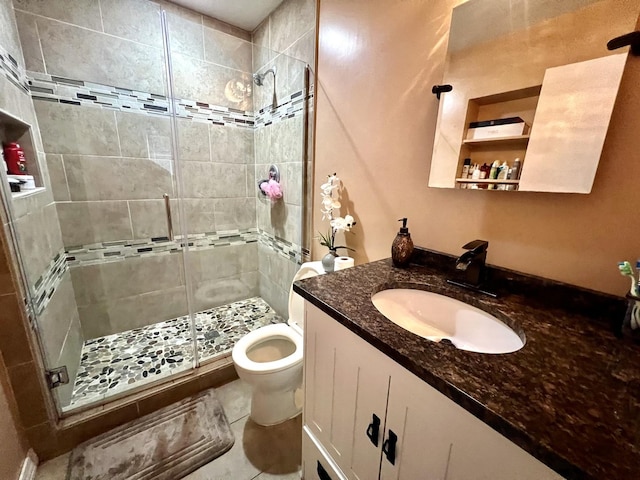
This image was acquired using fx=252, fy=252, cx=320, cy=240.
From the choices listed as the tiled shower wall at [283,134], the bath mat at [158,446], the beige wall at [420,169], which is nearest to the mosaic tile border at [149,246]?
the tiled shower wall at [283,134]

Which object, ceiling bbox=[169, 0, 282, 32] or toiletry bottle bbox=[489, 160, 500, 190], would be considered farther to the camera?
ceiling bbox=[169, 0, 282, 32]

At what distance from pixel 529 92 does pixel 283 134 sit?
148 cm

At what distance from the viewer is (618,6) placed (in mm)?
626

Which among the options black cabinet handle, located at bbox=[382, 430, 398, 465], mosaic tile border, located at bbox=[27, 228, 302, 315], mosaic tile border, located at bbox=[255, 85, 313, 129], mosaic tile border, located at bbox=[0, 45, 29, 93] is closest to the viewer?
black cabinet handle, located at bbox=[382, 430, 398, 465]

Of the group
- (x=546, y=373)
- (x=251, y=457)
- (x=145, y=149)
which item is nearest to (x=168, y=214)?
(x=145, y=149)

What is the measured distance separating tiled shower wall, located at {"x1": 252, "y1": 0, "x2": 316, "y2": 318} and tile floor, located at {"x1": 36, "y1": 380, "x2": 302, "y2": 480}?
0.92m

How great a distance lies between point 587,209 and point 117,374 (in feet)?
7.83

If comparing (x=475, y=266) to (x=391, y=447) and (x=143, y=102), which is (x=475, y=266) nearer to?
(x=391, y=447)

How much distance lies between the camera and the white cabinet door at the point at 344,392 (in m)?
0.66

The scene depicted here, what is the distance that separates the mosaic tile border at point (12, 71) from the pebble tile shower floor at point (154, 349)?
1.65m

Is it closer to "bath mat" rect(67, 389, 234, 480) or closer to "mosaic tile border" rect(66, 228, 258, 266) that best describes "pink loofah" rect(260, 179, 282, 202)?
"mosaic tile border" rect(66, 228, 258, 266)

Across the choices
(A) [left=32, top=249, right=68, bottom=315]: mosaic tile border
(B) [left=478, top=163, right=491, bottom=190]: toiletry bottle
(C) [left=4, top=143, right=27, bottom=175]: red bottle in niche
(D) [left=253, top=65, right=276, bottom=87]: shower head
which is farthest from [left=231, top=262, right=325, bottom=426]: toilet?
(D) [left=253, top=65, right=276, bottom=87]: shower head

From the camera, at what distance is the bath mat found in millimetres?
1133

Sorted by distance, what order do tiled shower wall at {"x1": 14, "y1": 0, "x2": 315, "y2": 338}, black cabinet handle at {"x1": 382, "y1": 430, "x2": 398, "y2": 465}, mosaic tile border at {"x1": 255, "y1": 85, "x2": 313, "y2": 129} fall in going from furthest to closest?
mosaic tile border at {"x1": 255, "y1": 85, "x2": 313, "y2": 129}
tiled shower wall at {"x1": 14, "y1": 0, "x2": 315, "y2": 338}
black cabinet handle at {"x1": 382, "y1": 430, "x2": 398, "y2": 465}
